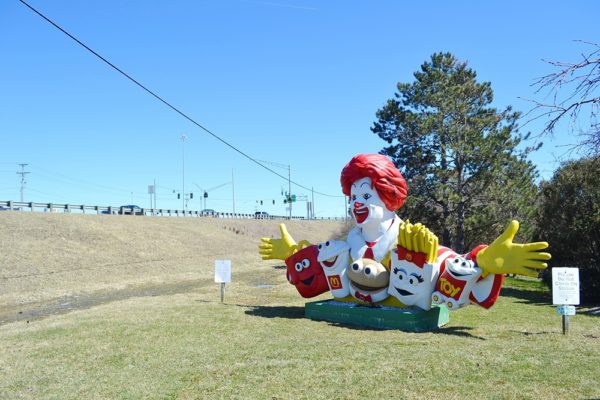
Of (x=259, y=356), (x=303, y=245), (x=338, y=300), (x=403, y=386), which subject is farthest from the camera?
(x=303, y=245)

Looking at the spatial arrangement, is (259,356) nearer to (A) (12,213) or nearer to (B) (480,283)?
(B) (480,283)

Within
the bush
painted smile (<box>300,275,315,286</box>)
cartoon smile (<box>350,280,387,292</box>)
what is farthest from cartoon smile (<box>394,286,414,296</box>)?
the bush

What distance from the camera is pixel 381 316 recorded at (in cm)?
1103

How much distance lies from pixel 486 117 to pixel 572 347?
1741cm

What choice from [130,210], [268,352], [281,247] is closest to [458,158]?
[281,247]

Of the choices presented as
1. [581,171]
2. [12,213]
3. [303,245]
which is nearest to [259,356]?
[303,245]

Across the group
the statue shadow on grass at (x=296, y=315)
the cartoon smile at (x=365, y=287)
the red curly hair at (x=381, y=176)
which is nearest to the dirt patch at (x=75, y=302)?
the statue shadow on grass at (x=296, y=315)

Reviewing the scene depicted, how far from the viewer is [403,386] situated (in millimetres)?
6309

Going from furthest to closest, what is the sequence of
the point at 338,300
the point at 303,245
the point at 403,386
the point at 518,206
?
1. the point at 518,206
2. the point at 303,245
3. the point at 338,300
4. the point at 403,386

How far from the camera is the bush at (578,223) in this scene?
57.9 ft

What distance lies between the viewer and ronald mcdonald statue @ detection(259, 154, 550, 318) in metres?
10.1

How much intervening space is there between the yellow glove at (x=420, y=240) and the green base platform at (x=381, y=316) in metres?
1.18

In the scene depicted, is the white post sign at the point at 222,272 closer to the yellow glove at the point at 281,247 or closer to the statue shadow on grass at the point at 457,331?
the yellow glove at the point at 281,247

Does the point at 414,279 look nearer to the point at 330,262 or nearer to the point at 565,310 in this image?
the point at 330,262
